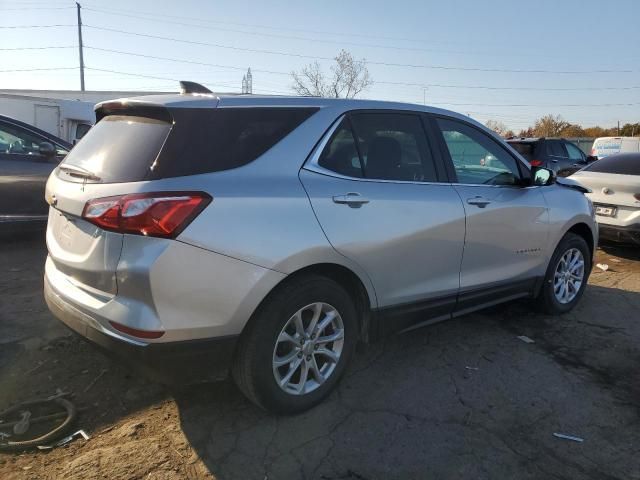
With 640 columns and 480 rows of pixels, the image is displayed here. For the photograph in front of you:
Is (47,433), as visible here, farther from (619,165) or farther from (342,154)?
(619,165)

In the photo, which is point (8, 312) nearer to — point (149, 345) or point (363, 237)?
point (149, 345)

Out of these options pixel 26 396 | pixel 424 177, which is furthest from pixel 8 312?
pixel 424 177

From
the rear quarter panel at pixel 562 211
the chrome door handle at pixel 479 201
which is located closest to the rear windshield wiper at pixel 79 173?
the chrome door handle at pixel 479 201

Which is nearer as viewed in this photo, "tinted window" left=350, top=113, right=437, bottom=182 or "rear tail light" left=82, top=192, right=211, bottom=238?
"rear tail light" left=82, top=192, right=211, bottom=238

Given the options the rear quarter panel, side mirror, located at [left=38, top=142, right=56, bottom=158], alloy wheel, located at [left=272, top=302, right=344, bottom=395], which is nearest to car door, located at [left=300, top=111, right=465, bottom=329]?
alloy wheel, located at [left=272, top=302, right=344, bottom=395]

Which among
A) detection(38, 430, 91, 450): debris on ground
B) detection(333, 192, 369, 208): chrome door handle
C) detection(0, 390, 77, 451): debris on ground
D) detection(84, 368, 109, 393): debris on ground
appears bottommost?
detection(38, 430, 91, 450): debris on ground

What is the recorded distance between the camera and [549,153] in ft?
43.5

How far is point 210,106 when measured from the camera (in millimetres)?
2758

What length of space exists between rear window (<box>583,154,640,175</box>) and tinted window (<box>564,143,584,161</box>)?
6.43 metres

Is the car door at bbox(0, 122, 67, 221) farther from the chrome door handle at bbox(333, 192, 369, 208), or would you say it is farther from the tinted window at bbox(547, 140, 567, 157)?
the tinted window at bbox(547, 140, 567, 157)

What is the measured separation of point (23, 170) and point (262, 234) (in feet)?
16.5

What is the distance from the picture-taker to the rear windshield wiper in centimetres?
273

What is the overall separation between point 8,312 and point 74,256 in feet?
7.16

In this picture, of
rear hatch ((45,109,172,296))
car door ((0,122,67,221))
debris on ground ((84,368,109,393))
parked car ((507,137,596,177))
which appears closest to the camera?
rear hatch ((45,109,172,296))
